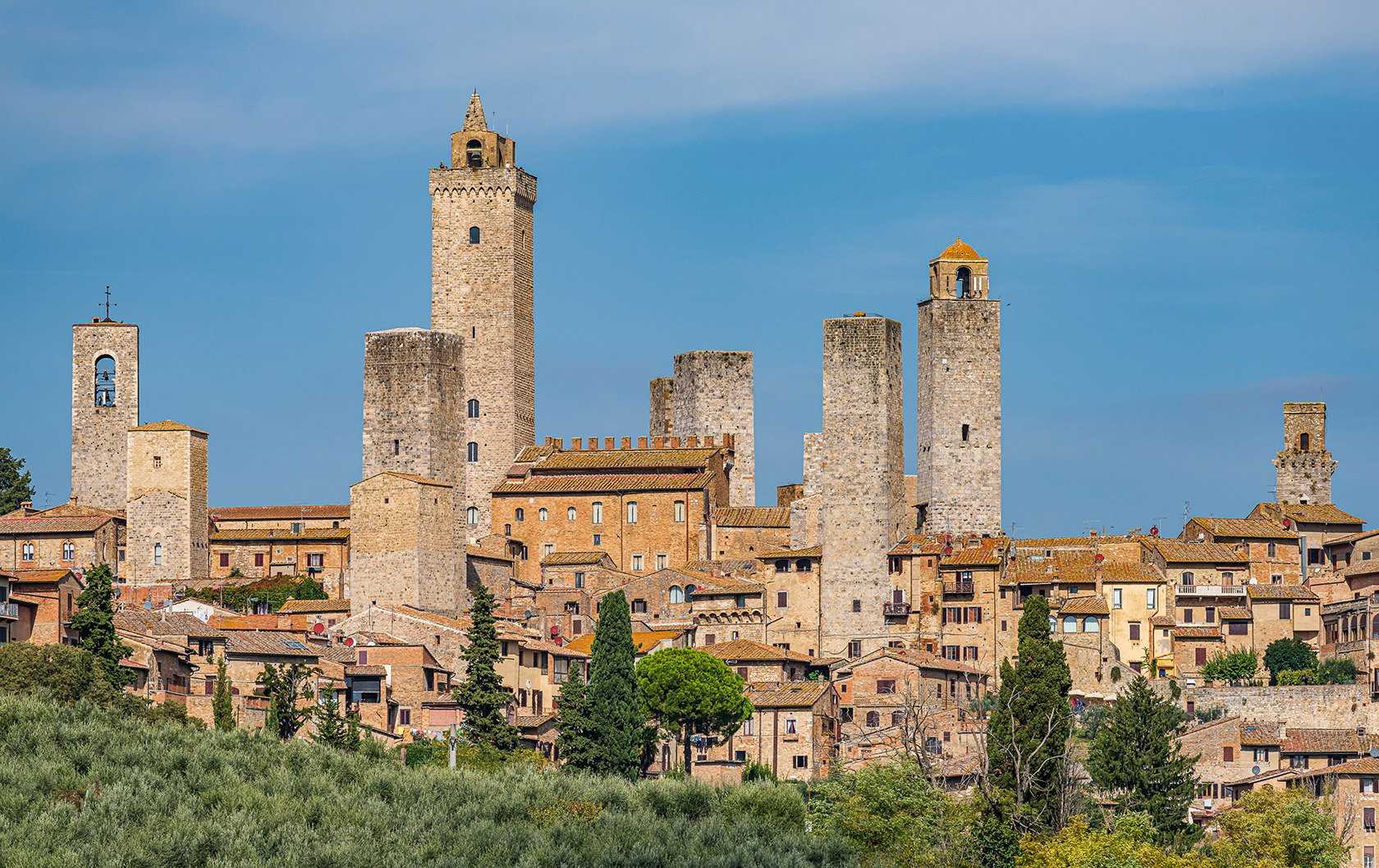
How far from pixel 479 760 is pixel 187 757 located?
739 inches

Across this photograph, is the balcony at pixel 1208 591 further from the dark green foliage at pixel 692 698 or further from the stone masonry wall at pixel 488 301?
the stone masonry wall at pixel 488 301

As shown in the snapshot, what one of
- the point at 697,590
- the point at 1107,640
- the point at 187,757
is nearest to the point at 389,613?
the point at 697,590

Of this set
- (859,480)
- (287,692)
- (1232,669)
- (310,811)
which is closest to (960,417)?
(859,480)

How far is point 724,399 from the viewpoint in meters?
84.7

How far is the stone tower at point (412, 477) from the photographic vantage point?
70500 mm

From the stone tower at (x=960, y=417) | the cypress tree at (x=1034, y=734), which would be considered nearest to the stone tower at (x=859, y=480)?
the stone tower at (x=960, y=417)

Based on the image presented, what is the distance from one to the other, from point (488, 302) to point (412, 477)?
458 inches

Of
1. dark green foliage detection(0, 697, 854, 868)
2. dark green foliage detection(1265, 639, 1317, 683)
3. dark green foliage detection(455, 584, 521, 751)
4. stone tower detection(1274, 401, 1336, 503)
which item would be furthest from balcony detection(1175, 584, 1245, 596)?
dark green foliage detection(0, 697, 854, 868)

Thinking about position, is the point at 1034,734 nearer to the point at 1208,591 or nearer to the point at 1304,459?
the point at 1208,591

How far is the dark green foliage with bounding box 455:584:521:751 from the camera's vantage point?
5678 centimetres

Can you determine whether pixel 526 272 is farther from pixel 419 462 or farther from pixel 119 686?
pixel 119 686

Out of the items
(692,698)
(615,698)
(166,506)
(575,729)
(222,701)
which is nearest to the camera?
(222,701)

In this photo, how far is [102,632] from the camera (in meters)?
53.8

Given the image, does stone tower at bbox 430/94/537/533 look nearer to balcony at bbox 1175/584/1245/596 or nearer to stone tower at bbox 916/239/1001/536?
stone tower at bbox 916/239/1001/536
